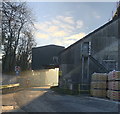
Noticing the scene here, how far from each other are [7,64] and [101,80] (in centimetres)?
2956

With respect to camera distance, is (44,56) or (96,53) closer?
(96,53)

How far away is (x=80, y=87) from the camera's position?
83.7 feet

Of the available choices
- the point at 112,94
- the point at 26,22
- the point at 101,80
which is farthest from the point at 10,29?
the point at 112,94

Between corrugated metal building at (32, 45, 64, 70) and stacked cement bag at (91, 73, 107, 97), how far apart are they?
108 feet

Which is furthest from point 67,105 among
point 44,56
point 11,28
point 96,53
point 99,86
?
point 44,56

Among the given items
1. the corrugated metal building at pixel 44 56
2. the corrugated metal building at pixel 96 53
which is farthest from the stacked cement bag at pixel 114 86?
the corrugated metal building at pixel 44 56

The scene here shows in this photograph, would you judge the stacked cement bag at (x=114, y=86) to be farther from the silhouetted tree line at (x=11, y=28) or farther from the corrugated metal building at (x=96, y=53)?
the silhouetted tree line at (x=11, y=28)

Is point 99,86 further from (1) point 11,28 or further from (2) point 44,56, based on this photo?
(2) point 44,56

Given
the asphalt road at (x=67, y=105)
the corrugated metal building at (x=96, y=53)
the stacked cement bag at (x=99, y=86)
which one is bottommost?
the asphalt road at (x=67, y=105)

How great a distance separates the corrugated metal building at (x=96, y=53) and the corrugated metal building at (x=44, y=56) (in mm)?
25272

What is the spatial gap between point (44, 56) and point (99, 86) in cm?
3509

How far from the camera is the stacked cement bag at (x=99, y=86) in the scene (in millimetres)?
19438

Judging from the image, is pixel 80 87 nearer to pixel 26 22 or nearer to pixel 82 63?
pixel 82 63

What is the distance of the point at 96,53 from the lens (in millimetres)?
26219
